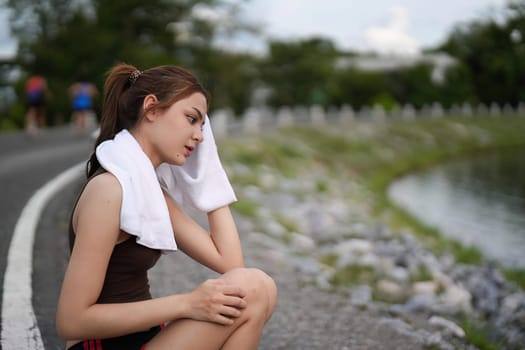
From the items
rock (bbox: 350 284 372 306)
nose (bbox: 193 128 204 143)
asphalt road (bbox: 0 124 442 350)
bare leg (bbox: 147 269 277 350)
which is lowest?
rock (bbox: 350 284 372 306)

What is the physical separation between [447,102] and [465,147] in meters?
13.4

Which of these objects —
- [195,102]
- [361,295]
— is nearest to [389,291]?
[361,295]

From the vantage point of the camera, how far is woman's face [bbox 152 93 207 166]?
7.32ft

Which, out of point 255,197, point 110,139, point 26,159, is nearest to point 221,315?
point 110,139

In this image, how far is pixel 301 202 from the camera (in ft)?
39.1

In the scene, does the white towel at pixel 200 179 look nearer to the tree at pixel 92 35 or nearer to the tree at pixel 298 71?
the tree at pixel 92 35

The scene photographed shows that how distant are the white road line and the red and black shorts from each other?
0.75m

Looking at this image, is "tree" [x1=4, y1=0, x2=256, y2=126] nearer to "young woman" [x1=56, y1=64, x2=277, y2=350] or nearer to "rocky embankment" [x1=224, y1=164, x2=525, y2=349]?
"rocky embankment" [x1=224, y1=164, x2=525, y2=349]

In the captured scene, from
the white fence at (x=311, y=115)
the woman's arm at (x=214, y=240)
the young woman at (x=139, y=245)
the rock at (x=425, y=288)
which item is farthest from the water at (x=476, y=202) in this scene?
the young woman at (x=139, y=245)

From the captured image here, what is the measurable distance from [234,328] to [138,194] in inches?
24.6

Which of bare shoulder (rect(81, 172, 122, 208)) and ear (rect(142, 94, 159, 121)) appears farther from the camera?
ear (rect(142, 94, 159, 121))

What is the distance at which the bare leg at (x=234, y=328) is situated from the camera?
216cm

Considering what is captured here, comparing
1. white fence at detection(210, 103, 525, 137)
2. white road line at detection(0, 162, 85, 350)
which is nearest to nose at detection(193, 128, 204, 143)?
white road line at detection(0, 162, 85, 350)

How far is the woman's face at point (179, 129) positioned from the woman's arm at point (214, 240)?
322 mm
